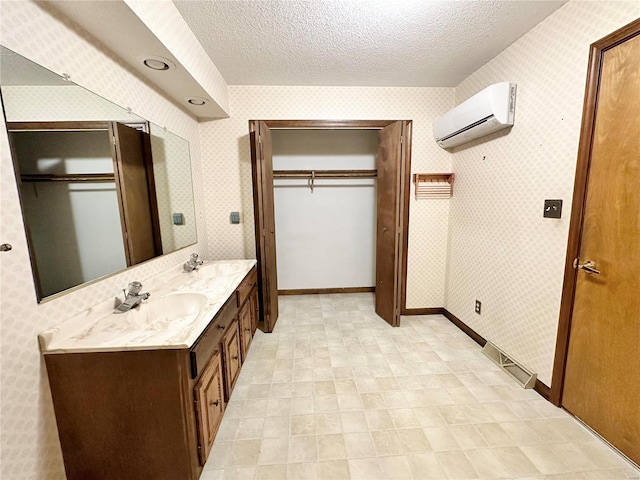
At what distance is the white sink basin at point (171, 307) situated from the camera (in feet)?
4.75

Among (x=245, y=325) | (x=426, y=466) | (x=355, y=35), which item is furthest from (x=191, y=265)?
(x=355, y=35)

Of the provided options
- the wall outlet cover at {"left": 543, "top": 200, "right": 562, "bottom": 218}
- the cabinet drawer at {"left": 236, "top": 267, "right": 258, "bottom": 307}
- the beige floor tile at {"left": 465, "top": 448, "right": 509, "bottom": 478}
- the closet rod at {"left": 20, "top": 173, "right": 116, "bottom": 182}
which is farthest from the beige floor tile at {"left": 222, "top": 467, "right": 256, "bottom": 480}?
the wall outlet cover at {"left": 543, "top": 200, "right": 562, "bottom": 218}

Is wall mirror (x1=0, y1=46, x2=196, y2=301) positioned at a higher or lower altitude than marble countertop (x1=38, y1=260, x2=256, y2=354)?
higher

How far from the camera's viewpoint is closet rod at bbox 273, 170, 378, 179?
3283mm

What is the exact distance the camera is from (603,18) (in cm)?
135

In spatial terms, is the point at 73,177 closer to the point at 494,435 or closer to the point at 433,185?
the point at 494,435

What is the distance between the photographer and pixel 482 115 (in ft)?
6.61

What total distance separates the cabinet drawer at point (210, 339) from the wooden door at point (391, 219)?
5.54 ft

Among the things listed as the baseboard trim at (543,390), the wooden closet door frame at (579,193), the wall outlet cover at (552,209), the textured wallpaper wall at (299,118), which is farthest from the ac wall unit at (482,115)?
the baseboard trim at (543,390)

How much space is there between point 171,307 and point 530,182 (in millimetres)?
2567

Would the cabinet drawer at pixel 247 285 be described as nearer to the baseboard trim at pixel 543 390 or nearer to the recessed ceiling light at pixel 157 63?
the recessed ceiling light at pixel 157 63

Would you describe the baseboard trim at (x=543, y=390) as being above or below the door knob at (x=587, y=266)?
below

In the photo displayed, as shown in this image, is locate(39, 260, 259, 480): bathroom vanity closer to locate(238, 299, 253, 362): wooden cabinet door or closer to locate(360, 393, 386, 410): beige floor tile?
locate(238, 299, 253, 362): wooden cabinet door

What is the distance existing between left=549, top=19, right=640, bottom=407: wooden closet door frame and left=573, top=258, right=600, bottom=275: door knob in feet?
0.07
